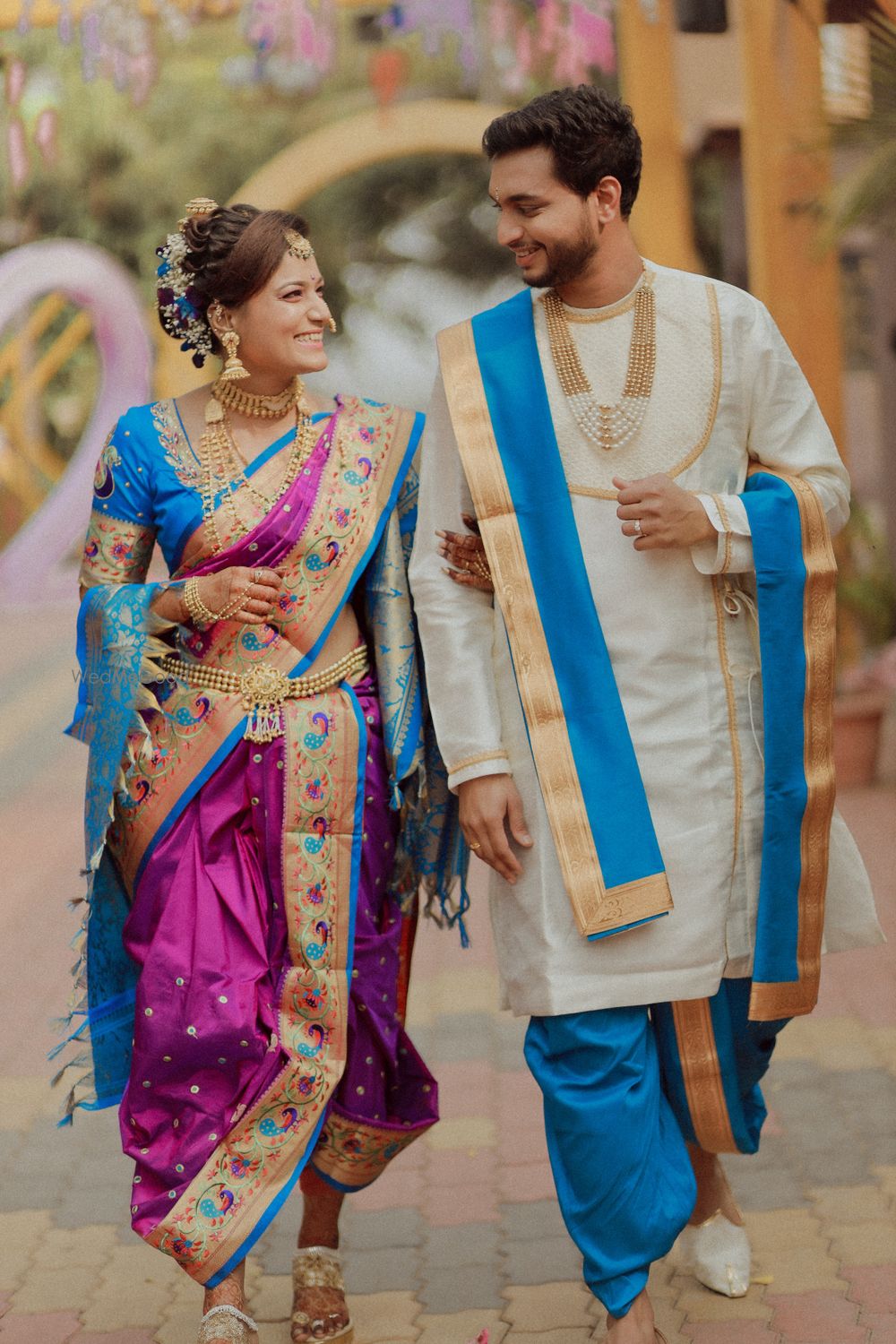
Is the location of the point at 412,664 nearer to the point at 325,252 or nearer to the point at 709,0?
the point at 709,0

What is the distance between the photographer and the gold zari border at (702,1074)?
2.90 m

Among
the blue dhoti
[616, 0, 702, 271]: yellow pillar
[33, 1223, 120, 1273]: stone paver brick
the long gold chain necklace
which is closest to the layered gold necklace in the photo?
the long gold chain necklace

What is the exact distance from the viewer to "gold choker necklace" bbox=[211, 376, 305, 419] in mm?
3127

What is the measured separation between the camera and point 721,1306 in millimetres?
3113

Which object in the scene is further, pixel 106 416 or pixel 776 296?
pixel 106 416

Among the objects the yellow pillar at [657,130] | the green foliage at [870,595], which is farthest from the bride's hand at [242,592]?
the yellow pillar at [657,130]

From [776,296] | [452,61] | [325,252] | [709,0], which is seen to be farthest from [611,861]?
[325,252]

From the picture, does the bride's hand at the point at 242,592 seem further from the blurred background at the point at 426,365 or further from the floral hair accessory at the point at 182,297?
the blurred background at the point at 426,365

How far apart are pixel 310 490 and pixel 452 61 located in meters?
8.23

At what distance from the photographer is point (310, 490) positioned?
3.08m

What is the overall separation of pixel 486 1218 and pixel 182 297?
6.32ft

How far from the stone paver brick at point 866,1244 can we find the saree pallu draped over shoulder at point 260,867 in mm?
832

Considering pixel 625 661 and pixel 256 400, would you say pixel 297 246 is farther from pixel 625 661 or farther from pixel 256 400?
pixel 625 661

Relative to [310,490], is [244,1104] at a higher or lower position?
lower
